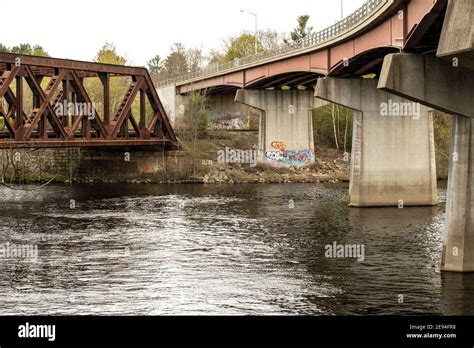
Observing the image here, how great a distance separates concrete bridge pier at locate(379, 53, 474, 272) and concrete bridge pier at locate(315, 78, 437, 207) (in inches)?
945

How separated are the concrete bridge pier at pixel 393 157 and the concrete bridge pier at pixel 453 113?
24.0 metres

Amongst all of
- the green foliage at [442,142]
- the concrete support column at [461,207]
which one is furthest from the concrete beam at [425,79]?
the green foliage at [442,142]

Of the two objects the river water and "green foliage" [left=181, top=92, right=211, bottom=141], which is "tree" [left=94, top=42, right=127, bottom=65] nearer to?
"green foliage" [left=181, top=92, right=211, bottom=141]

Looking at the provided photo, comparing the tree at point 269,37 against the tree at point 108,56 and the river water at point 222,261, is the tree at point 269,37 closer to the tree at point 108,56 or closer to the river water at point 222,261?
the tree at point 108,56

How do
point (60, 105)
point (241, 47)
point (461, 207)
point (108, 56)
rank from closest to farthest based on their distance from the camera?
point (461, 207)
point (60, 105)
point (108, 56)
point (241, 47)

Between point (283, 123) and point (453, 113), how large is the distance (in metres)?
58.9

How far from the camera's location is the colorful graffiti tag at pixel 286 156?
3546 inches

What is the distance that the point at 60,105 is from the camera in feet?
216

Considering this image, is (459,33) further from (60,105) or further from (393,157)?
(60,105)

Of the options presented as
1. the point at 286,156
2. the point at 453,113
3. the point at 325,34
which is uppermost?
the point at 325,34

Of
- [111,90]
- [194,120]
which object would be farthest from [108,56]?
[194,120]
